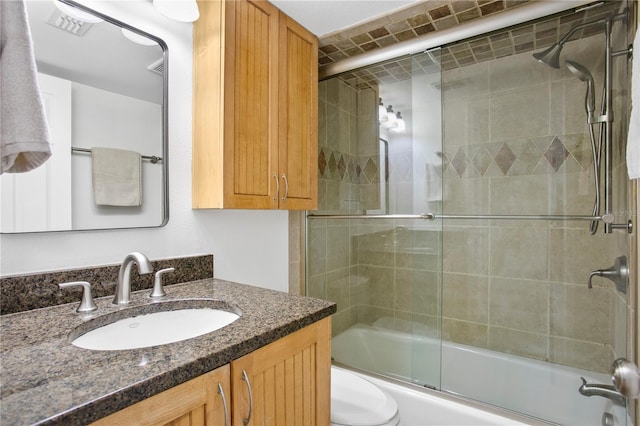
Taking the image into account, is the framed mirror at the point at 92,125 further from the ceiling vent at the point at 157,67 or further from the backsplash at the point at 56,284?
the backsplash at the point at 56,284

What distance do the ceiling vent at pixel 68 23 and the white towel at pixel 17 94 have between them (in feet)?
1.58

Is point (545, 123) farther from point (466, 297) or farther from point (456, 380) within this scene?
point (456, 380)

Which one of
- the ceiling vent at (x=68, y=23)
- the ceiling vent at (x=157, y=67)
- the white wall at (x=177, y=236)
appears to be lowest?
the white wall at (x=177, y=236)

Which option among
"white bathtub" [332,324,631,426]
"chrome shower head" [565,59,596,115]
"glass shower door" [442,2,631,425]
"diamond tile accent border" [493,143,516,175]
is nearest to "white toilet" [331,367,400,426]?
"white bathtub" [332,324,631,426]

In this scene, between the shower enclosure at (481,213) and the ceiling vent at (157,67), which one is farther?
the shower enclosure at (481,213)

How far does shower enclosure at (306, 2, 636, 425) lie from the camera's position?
1702mm

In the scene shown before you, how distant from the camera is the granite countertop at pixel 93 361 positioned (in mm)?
530

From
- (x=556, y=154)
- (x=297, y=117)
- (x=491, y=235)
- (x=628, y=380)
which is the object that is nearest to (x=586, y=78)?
(x=556, y=154)

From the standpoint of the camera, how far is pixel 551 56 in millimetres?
1835

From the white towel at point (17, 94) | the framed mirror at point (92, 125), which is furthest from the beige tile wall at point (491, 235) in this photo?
the white towel at point (17, 94)

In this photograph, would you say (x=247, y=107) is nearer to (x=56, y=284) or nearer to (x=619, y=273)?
(x=56, y=284)

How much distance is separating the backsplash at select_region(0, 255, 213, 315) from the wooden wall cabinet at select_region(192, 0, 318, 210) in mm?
356

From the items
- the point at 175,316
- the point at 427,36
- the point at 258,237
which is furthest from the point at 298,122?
the point at 175,316

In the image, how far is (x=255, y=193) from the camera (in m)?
1.46
